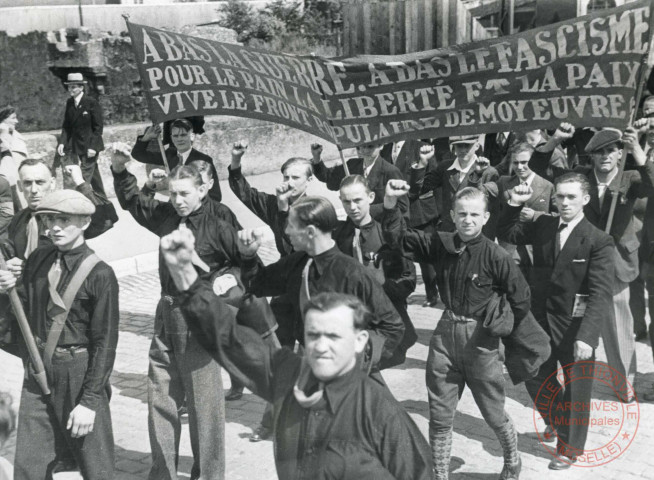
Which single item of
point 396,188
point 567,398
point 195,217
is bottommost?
point 567,398

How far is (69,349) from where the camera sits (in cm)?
455

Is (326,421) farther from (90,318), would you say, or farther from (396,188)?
(396,188)

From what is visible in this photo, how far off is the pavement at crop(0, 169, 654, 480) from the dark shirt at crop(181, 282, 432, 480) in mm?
1611

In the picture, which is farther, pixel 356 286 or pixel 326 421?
pixel 356 286

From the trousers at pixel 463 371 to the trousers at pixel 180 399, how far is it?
1.20 m

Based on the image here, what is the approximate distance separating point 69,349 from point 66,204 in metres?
0.74

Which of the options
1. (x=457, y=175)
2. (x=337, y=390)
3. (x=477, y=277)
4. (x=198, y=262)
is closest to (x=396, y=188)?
(x=477, y=277)

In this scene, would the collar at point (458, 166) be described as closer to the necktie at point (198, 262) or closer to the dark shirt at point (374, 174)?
the dark shirt at point (374, 174)

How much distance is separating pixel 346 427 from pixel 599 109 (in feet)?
10.7

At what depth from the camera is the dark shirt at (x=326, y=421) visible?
3.10 meters

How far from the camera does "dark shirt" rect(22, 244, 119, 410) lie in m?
4.50

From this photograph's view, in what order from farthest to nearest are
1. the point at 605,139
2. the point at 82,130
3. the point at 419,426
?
1. the point at 82,130
2. the point at 605,139
3. the point at 419,426

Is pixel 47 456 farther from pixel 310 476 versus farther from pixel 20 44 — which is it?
pixel 20 44

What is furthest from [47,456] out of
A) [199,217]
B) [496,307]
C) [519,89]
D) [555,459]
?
[519,89]
